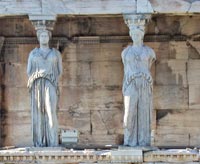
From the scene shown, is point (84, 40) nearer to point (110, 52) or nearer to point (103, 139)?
point (110, 52)

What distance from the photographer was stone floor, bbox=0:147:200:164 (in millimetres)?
23219

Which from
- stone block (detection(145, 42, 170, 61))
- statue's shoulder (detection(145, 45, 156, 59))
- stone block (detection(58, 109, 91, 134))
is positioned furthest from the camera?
stone block (detection(58, 109, 91, 134))

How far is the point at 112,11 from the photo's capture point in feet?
77.5

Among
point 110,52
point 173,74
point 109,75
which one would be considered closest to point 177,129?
point 173,74

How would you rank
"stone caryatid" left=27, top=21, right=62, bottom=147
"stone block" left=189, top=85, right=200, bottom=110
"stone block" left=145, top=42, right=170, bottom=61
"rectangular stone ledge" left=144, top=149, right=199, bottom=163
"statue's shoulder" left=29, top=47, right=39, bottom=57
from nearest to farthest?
"rectangular stone ledge" left=144, top=149, right=199, bottom=163 < "stone caryatid" left=27, top=21, right=62, bottom=147 < "statue's shoulder" left=29, top=47, right=39, bottom=57 < "stone block" left=189, top=85, right=200, bottom=110 < "stone block" left=145, top=42, right=170, bottom=61

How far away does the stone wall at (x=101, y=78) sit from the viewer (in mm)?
25375

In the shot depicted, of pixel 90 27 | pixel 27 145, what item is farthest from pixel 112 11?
pixel 27 145

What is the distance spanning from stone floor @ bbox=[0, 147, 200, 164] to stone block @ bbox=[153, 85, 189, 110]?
200 cm

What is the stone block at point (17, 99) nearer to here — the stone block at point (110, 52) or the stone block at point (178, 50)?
the stone block at point (110, 52)

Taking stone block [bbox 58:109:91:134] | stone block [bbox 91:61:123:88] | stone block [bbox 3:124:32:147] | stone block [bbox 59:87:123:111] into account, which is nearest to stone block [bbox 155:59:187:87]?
stone block [bbox 91:61:123:88]

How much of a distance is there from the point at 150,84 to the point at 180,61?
2.13 m

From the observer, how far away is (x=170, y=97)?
2539 centimetres

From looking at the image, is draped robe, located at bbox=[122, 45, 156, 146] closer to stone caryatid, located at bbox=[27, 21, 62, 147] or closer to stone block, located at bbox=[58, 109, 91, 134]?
stone caryatid, located at bbox=[27, 21, 62, 147]

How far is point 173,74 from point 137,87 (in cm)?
220
